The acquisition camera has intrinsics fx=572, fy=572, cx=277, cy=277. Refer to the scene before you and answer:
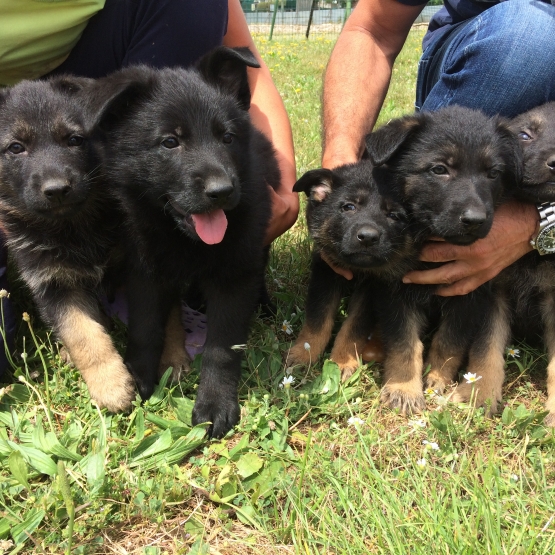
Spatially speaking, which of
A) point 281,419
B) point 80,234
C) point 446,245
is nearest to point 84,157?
point 80,234

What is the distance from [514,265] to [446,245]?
412 millimetres

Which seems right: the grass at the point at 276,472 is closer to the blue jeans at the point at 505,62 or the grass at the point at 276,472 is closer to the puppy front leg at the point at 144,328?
the puppy front leg at the point at 144,328

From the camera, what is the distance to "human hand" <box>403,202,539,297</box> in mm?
2646

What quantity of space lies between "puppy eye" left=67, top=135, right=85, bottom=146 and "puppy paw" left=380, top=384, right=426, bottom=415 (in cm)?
172

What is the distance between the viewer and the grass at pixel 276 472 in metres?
1.74

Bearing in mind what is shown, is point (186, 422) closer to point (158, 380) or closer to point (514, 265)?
point (158, 380)

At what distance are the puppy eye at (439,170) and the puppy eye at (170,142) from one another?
1125 millimetres

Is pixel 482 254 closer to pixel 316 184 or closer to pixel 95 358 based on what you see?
pixel 316 184

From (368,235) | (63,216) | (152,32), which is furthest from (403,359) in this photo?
(152,32)

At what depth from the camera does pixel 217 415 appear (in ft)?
7.46

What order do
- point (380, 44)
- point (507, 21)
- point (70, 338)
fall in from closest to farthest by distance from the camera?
point (70, 338) → point (507, 21) → point (380, 44)

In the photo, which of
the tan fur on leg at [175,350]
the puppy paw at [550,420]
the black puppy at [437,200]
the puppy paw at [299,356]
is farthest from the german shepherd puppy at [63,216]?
the puppy paw at [550,420]

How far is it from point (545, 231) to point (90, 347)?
2099 millimetres

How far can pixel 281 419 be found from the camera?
2.31m
